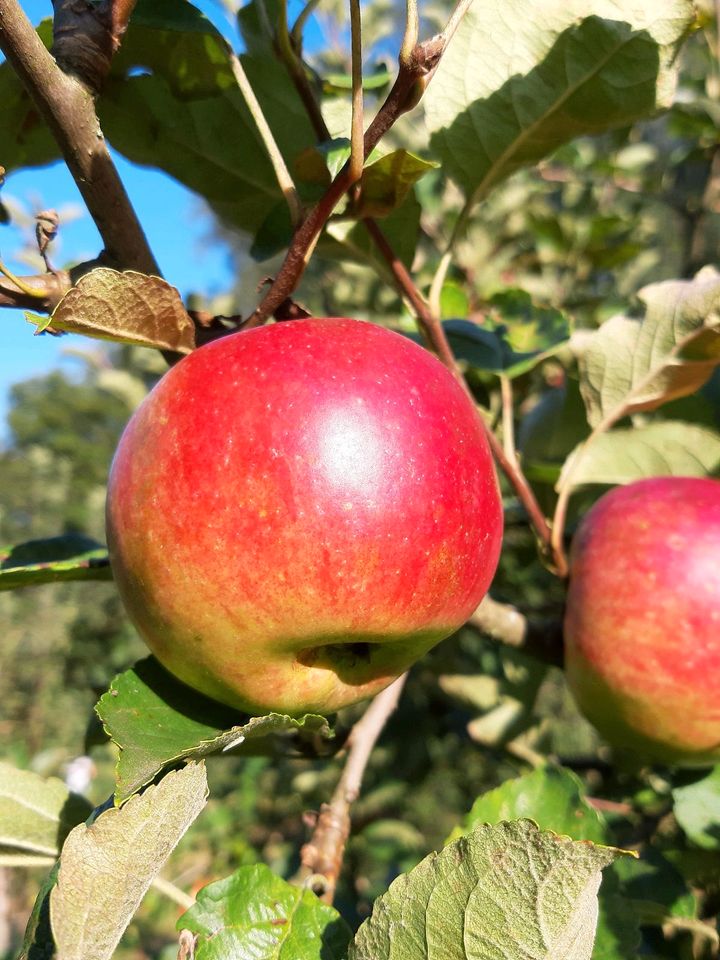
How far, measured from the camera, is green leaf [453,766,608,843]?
29.1 inches

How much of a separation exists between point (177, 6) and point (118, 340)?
12.7 inches

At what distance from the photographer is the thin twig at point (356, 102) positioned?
504 millimetres

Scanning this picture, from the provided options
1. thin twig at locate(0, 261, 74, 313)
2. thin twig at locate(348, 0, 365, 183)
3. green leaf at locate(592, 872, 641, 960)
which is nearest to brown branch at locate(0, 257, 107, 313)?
thin twig at locate(0, 261, 74, 313)

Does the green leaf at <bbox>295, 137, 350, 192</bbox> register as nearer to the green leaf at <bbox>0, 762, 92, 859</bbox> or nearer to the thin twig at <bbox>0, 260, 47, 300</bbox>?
the thin twig at <bbox>0, 260, 47, 300</bbox>

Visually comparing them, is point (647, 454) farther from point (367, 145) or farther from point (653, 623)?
point (367, 145)

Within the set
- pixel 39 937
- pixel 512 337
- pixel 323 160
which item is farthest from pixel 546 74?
pixel 39 937

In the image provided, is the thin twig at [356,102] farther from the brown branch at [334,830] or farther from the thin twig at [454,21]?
the brown branch at [334,830]

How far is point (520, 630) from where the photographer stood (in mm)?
936

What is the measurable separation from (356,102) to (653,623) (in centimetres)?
56

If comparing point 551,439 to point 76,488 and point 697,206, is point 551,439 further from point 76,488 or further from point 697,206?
point 76,488

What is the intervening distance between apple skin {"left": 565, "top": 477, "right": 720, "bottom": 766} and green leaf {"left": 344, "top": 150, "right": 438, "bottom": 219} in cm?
43

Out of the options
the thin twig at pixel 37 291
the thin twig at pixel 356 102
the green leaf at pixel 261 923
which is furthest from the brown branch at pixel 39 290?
the green leaf at pixel 261 923

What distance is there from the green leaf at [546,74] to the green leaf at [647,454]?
371 millimetres

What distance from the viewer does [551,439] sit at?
1.20 metres
